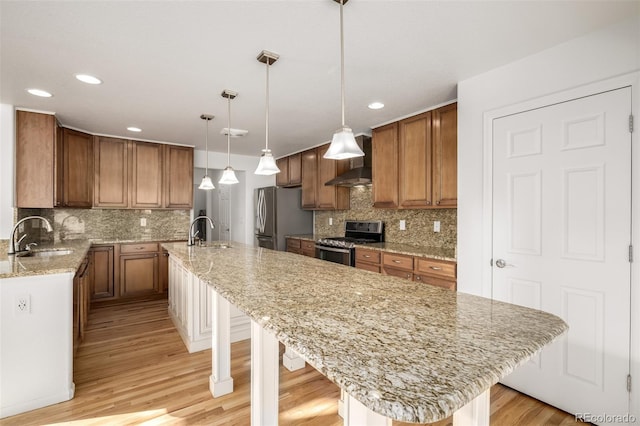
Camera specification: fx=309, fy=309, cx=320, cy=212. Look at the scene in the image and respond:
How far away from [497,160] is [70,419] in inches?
130

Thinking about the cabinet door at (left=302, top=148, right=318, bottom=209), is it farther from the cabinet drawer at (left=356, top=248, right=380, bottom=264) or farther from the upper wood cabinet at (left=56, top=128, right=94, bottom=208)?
the upper wood cabinet at (left=56, top=128, right=94, bottom=208)

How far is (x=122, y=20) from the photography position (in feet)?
5.59

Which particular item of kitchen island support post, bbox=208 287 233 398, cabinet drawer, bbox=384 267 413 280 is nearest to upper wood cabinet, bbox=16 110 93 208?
kitchen island support post, bbox=208 287 233 398

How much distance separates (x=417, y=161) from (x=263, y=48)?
1887 millimetres

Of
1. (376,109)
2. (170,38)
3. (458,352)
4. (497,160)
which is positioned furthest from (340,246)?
(458,352)

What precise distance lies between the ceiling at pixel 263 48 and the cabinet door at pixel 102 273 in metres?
1.83

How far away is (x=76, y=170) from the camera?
152 inches

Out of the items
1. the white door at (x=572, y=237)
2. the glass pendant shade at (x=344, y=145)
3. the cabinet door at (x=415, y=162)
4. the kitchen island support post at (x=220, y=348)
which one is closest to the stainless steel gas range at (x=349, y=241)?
the cabinet door at (x=415, y=162)

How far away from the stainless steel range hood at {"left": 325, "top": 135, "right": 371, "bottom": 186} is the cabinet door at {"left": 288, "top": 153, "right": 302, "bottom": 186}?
94cm

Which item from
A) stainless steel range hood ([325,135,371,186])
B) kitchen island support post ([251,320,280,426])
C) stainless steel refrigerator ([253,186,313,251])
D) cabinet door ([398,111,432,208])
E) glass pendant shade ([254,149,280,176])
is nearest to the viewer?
kitchen island support post ([251,320,280,426])

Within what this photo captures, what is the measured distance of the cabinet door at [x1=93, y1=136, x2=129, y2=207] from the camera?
4.24 m

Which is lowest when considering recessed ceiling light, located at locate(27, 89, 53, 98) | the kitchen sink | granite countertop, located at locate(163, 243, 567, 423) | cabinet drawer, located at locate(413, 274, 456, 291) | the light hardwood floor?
the light hardwood floor

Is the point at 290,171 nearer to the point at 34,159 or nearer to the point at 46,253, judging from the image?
the point at 34,159

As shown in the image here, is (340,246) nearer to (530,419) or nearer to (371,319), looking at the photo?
(530,419)
